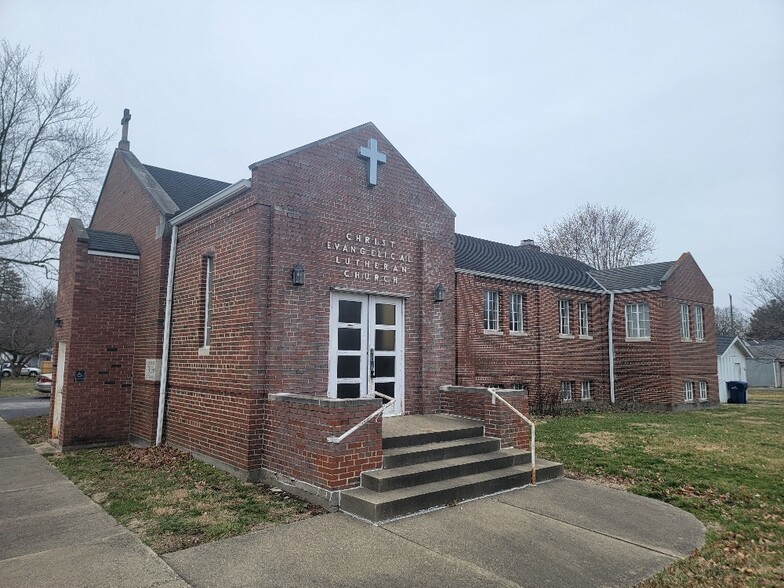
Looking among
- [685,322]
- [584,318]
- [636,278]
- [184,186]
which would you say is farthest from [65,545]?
[685,322]

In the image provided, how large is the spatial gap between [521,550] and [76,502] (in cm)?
570

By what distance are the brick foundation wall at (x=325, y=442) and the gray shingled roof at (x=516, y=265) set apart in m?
9.34

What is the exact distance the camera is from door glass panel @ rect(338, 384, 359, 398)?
8.73 meters

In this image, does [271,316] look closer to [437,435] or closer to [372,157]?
[437,435]

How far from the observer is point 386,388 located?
9258 millimetres

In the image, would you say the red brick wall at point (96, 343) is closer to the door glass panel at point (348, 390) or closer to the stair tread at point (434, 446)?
the door glass panel at point (348, 390)

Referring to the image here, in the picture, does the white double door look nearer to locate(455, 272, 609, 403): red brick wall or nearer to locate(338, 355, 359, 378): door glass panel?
locate(338, 355, 359, 378): door glass panel

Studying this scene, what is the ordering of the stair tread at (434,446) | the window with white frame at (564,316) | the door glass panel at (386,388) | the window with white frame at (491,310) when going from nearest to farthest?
1. the stair tread at (434,446)
2. the door glass panel at (386,388)
3. the window with white frame at (491,310)
4. the window with white frame at (564,316)

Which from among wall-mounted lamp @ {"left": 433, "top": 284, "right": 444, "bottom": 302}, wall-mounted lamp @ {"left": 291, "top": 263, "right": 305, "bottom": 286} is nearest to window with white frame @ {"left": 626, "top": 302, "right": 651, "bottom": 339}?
wall-mounted lamp @ {"left": 433, "top": 284, "right": 444, "bottom": 302}

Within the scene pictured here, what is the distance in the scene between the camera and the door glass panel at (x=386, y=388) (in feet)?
30.1

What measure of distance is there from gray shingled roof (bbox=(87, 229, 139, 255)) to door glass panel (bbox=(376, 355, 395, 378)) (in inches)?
264

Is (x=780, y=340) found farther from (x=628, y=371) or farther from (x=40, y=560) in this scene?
(x=40, y=560)

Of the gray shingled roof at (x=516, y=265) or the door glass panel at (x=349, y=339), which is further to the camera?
the gray shingled roof at (x=516, y=265)

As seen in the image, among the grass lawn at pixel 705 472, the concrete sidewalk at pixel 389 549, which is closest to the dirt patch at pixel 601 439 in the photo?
the grass lawn at pixel 705 472
